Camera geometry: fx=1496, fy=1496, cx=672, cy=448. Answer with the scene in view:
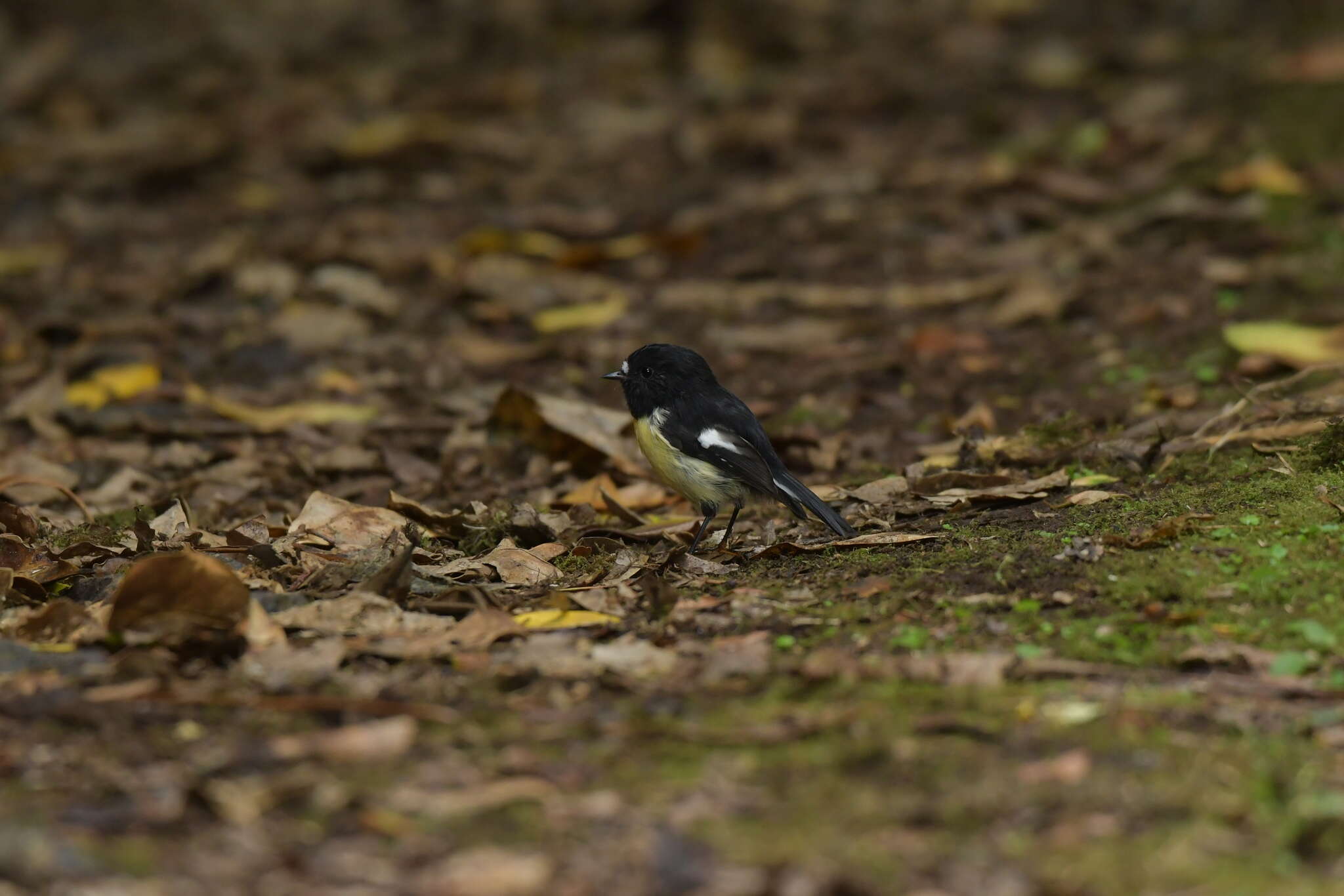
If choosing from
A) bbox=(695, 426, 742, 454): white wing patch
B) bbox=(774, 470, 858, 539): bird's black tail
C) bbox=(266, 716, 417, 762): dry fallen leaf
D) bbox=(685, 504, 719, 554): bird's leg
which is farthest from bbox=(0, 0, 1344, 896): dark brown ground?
bbox=(695, 426, 742, 454): white wing patch

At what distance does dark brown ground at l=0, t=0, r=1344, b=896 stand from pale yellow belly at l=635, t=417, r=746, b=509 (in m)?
0.22

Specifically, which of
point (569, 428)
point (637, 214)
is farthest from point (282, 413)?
point (637, 214)

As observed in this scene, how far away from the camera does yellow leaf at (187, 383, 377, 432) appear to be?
259 inches

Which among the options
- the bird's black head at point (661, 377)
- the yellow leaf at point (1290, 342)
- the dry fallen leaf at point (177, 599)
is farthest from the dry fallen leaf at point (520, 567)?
the yellow leaf at point (1290, 342)

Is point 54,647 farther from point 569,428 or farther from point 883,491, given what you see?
point 883,491

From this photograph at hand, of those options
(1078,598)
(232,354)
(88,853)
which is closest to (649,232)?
(232,354)

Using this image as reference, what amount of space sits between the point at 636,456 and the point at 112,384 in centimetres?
269

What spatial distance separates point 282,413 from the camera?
21.9 feet

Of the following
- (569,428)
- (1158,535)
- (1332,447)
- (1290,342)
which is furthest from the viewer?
(1290,342)

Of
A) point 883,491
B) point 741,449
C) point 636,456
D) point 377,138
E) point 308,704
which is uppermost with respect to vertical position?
point 377,138

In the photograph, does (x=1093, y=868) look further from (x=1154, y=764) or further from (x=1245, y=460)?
(x=1245, y=460)

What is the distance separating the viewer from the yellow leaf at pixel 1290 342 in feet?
19.8

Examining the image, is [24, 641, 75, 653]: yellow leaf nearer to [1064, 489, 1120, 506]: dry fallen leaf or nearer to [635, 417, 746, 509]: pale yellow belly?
[635, 417, 746, 509]: pale yellow belly

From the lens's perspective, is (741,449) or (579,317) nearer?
(741,449)
